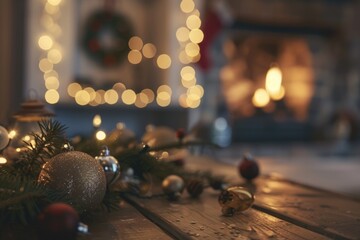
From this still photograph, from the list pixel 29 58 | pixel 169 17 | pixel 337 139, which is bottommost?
pixel 337 139

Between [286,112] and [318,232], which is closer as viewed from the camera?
[318,232]

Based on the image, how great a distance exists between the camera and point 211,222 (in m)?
0.61

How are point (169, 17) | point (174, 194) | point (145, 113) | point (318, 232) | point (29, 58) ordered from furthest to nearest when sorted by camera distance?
1. point (145, 113)
2. point (169, 17)
3. point (29, 58)
4. point (174, 194)
5. point (318, 232)

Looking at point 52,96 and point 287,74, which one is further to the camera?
point 287,74

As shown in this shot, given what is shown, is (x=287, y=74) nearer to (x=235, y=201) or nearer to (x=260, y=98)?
(x=260, y=98)

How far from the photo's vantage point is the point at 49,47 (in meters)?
2.90

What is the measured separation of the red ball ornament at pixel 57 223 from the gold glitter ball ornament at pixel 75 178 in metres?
0.10

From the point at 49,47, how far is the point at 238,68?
1968 mm

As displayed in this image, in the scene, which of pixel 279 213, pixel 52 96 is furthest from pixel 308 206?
pixel 52 96

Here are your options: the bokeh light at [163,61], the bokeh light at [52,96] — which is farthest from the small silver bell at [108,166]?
the bokeh light at [163,61]

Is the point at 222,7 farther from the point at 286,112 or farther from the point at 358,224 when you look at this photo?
the point at 358,224

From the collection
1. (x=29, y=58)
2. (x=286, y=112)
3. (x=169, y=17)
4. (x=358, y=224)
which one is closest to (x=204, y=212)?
(x=358, y=224)

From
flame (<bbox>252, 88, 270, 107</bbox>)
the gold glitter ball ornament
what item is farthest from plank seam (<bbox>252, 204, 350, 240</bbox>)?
flame (<bbox>252, 88, 270, 107</bbox>)

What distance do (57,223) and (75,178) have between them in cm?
12
